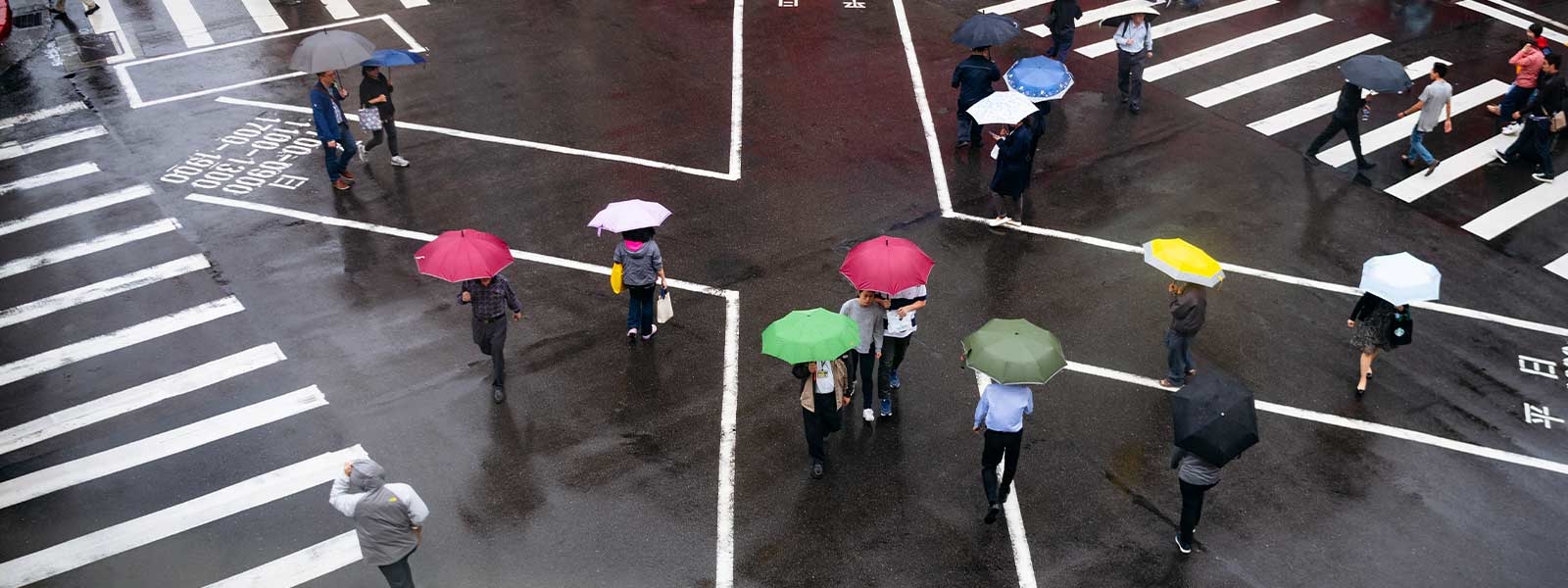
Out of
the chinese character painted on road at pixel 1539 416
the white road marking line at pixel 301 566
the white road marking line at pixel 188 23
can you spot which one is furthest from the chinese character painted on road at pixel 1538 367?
the white road marking line at pixel 188 23

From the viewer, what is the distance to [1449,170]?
709 inches

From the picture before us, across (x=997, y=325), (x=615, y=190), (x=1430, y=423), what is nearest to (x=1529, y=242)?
(x=1430, y=423)

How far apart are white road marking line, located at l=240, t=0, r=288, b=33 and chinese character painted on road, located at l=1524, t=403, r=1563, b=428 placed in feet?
68.0

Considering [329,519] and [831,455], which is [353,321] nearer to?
[329,519]

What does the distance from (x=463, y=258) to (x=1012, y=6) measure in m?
15.6

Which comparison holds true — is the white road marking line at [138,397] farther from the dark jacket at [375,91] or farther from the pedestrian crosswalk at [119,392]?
the dark jacket at [375,91]

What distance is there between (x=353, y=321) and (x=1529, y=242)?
15.6 meters

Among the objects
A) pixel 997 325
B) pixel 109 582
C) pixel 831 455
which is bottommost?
pixel 831 455

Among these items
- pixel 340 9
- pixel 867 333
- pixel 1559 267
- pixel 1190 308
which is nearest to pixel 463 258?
pixel 867 333

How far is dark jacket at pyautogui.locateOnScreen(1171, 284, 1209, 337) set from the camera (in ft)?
39.9

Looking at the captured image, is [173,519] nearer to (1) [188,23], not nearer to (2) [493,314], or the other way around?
(2) [493,314]

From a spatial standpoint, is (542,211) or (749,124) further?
(749,124)

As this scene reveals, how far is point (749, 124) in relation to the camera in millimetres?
18734

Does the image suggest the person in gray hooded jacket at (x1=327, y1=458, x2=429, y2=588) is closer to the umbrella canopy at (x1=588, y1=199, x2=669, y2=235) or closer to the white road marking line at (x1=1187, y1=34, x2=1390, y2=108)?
the umbrella canopy at (x1=588, y1=199, x2=669, y2=235)
